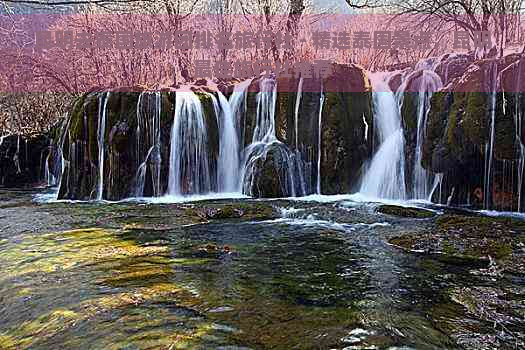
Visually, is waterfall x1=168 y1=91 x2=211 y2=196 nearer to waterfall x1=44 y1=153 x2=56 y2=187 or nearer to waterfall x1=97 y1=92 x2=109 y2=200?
waterfall x1=97 y1=92 x2=109 y2=200

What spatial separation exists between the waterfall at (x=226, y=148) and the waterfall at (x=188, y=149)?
0.37 metres

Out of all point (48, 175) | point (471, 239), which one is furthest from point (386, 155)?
point (48, 175)

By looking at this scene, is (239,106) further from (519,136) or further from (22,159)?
(22,159)

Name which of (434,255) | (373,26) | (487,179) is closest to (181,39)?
(373,26)

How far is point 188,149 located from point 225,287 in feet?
25.9

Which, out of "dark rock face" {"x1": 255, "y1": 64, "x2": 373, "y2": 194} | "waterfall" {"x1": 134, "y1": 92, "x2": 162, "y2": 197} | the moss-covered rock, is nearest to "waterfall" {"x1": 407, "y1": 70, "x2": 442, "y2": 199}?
"dark rock face" {"x1": 255, "y1": 64, "x2": 373, "y2": 194}

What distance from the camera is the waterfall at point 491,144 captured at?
862 centimetres

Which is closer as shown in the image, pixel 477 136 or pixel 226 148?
pixel 477 136

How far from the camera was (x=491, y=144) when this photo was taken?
862 centimetres

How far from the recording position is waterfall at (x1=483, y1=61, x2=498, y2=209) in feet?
28.3

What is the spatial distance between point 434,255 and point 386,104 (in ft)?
22.3

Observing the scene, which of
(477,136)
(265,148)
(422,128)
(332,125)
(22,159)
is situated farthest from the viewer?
(22,159)

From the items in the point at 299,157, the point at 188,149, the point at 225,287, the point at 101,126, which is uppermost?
the point at 101,126

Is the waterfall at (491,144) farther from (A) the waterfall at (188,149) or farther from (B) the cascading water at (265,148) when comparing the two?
(A) the waterfall at (188,149)
